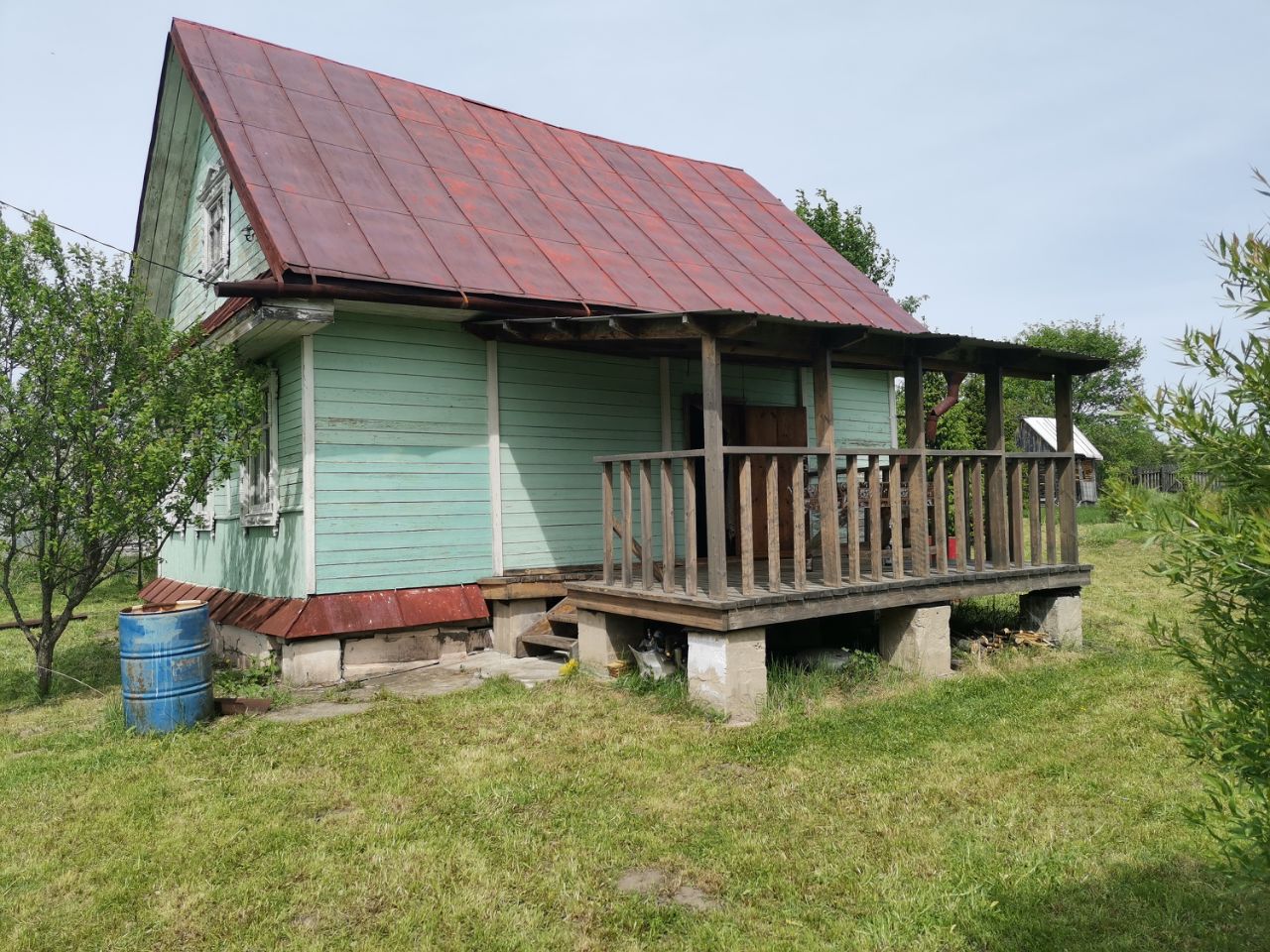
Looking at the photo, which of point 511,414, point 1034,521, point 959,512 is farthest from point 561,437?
point 1034,521

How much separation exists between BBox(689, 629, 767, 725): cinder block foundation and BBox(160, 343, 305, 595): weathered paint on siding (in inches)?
147

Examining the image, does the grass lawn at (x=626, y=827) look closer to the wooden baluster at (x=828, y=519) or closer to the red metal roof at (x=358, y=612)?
the wooden baluster at (x=828, y=519)

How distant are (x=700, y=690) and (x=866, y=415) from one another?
23.0 feet

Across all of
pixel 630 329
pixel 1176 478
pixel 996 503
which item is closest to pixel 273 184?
pixel 630 329

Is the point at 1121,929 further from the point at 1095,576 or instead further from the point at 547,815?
the point at 1095,576

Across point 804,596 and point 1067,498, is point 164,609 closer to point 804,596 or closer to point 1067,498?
point 804,596

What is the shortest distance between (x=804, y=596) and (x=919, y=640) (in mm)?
1381

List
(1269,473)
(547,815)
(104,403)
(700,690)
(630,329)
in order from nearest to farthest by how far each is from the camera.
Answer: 1. (1269,473)
2. (547,815)
3. (700,690)
4. (630,329)
5. (104,403)

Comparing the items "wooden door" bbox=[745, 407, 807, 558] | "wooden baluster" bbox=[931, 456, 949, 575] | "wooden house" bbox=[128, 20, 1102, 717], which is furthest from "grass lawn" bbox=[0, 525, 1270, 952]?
"wooden door" bbox=[745, 407, 807, 558]

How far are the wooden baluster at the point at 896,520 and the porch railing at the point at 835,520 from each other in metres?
0.01

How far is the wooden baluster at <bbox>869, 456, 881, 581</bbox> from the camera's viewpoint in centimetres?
706

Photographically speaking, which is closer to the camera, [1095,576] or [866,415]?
[866,415]

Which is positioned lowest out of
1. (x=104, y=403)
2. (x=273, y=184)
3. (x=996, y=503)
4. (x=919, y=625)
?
(x=919, y=625)

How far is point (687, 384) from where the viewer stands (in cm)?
1010
